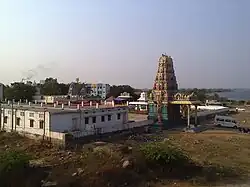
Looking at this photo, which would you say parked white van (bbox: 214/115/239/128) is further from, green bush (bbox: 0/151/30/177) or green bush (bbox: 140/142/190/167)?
green bush (bbox: 0/151/30/177)

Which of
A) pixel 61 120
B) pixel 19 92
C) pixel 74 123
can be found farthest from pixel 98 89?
pixel 61 120

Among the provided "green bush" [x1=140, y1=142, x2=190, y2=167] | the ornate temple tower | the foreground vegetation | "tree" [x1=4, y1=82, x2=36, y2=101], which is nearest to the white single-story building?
the foreground vegetation

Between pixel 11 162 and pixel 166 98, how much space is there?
2716cm

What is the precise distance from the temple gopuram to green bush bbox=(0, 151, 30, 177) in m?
24.3

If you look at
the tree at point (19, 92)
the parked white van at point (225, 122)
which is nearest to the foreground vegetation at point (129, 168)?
the parked white van at point (225, 122)

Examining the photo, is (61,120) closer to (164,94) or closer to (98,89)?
(164,94)

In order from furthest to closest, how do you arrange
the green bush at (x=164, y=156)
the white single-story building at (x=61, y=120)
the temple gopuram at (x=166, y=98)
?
the temple gopuram at (x=166, y=98)
the white single-story building at (x=61, y=120)
the green bush at (x=164, y=156)

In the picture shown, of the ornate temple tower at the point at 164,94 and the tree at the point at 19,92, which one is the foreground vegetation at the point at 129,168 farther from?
the tree at the point at 19,92

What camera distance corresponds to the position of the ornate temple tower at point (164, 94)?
40.8m

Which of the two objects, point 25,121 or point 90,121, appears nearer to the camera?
point 25,121

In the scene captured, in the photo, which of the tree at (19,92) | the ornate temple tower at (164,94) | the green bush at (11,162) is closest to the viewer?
the green bush at (11,162)

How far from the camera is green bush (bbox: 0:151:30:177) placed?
16239 millimetres

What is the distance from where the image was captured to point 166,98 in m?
40.9

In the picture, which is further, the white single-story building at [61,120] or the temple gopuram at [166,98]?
the temple gopuram at [166,98]
